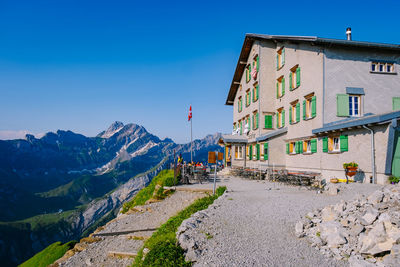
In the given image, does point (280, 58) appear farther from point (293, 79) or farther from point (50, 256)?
point (50, 256)

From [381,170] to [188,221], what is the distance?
1074cm

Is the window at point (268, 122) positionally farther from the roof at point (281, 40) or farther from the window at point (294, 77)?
the roof at point (281, 40)

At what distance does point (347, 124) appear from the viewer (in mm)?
14812

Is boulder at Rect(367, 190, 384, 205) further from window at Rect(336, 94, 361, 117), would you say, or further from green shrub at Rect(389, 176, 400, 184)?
window at Rect(336, 94, 361, 117)

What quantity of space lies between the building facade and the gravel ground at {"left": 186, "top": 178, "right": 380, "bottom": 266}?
198 inches

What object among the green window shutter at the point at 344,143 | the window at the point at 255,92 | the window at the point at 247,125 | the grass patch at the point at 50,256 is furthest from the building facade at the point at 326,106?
the grass patch at the point at 50,256

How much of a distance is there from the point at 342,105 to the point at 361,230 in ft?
43.6

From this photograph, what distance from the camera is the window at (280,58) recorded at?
24.1 meters

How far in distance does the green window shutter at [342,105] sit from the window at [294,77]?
12.9 ft

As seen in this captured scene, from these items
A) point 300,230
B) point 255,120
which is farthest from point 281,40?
point 300,230

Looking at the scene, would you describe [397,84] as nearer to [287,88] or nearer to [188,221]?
[287,88]

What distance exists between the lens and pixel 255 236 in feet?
23.0

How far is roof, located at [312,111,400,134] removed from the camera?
41.2 feet

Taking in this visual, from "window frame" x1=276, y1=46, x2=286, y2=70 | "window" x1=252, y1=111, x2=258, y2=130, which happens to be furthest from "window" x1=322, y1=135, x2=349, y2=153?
"window" x1=252, y1=111, x2=258, y2=130
